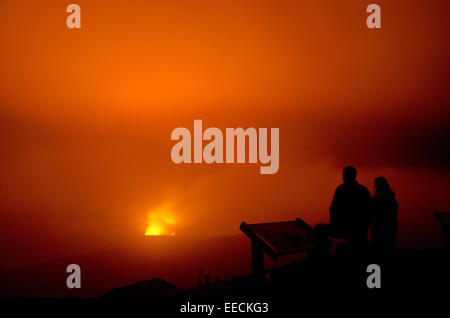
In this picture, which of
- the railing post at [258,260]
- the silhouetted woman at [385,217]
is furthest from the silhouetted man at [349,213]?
the railing post at [258,260]

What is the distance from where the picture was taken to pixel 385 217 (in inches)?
225

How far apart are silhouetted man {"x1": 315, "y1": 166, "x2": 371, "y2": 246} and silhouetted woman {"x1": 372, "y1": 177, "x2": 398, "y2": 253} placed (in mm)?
983

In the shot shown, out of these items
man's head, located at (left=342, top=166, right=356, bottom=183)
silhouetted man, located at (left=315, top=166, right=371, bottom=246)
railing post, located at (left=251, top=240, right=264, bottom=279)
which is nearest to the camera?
railing post, located at (left=251, top=240, right=264, bottom=279)

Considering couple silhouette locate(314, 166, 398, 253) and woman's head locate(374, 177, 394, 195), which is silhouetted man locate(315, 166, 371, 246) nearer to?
couple silhouette locate(314, 166, 398, 253)

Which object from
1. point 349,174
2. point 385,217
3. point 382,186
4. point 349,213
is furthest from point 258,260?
point 382,186

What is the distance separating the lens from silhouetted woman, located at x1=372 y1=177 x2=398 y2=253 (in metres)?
5.69

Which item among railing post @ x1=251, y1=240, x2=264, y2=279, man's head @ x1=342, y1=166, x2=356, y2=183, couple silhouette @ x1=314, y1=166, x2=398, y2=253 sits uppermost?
man's head @ x1=342, y1=166, x2=356, y2=183

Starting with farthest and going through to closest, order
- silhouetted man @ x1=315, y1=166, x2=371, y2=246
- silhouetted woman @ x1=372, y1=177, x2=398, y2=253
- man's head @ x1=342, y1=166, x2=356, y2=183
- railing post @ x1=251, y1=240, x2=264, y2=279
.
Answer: silhouetted woman @ x1=372, y1=177, x2=398, y2=253 → man's head @ x1=342, y1=166, x2=356, y2=183 → silhouetted man @ x1=315, y1=166, x2=371, y2=246 → railing post @ x1=251, y1=240, x2=264, y2=279

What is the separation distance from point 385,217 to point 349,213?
1439mm

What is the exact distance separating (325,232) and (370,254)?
961 mm

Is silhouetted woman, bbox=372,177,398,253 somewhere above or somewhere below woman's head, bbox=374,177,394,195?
below

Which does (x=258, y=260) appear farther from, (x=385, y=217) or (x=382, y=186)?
(x=382, y=186)

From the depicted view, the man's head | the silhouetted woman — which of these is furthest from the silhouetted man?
the silhouetted woman

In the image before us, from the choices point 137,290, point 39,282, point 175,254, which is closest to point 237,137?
point 137,290
